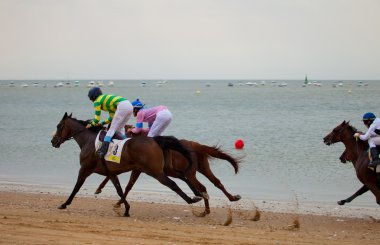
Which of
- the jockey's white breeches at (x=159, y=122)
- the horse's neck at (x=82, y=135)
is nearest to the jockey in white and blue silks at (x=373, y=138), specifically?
the jockey's white breeches at (x=159, y=122)

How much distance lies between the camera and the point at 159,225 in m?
11.4

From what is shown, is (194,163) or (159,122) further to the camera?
(159,122)

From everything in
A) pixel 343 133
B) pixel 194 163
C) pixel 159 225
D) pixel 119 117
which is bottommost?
pixel 159 225

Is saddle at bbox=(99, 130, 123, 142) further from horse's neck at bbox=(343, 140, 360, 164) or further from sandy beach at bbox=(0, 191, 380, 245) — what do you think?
horse's neck at bbox=(343, 140, 360, 164)

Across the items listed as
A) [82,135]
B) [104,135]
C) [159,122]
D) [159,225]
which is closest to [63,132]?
[82,135]

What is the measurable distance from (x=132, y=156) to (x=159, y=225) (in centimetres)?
152

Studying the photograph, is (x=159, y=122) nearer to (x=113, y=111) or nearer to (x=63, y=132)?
(x=113, y=111)

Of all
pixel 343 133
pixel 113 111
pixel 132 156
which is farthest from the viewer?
pixel 343 133

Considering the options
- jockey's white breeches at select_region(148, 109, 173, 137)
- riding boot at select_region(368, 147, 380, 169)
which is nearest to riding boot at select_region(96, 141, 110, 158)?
jockey's white breeches at select_region(148, 109, 173, 137)

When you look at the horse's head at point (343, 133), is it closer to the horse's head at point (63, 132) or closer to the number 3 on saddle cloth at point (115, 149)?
the number 3 on saddle cloth at point (115, 149)

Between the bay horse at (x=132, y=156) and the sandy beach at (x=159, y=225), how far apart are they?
71 cm

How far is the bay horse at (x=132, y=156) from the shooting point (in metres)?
12.2

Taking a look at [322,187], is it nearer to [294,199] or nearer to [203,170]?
[294,199]

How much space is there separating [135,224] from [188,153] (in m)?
2.03
